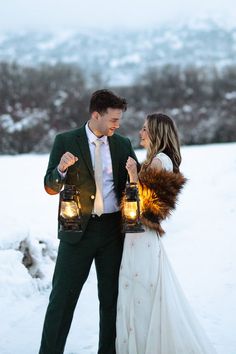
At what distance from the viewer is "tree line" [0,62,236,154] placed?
1090 inches

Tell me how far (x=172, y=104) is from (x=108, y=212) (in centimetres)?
3245

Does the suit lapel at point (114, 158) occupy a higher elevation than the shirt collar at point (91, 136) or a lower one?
lower

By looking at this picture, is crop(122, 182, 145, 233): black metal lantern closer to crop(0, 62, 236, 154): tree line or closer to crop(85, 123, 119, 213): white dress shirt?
crop(85, 123, 119, 213): white dress shirt

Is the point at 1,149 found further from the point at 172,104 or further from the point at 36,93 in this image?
the point at 172,104

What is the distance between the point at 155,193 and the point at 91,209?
1.59ft

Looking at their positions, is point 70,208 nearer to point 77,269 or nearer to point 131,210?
point 131,210

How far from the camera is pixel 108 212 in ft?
12.1

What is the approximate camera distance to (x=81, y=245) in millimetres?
3627

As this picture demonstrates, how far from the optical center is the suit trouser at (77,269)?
11.9 feet

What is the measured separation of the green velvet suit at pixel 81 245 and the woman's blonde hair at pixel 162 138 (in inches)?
A: 9.6

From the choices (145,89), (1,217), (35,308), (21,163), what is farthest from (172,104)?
(35,308)

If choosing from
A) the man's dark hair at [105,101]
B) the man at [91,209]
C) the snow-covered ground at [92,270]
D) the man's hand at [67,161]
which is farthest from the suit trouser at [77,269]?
the snow-covered ground at [92,270]

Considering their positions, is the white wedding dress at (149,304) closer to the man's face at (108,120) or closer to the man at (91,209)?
the man at (91,209)

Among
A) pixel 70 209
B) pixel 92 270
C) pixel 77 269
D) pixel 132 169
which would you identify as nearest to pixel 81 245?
pixel 77 269
